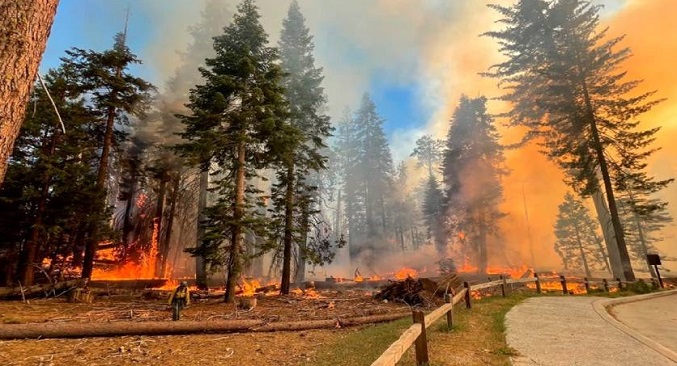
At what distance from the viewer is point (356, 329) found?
10836 millimetres

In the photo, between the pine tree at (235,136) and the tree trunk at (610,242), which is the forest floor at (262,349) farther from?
the tree trunk at (610,242)

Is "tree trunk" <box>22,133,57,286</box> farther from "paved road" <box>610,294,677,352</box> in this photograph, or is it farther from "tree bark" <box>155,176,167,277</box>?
"paved road" <box>610,294,677,352</box>

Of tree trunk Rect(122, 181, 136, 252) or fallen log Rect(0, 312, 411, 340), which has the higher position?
tree trunk Rect(122, 181, 136, 252)

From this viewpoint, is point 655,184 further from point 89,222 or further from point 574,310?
point 89,222

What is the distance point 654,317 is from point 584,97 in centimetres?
1606

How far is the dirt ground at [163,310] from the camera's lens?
10.2 m

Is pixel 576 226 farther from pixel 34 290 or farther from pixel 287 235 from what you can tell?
pixel 34 290

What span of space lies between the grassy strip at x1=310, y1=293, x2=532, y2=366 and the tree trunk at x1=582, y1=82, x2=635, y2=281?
1321cm

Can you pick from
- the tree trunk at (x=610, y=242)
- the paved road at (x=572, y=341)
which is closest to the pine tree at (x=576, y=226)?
the tree trunk at (x=610, y=242)

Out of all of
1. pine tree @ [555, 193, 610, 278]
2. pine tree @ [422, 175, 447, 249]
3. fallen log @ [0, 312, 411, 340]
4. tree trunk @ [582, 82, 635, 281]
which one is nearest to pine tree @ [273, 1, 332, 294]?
fallen log @ [0, 312, 411, 340]

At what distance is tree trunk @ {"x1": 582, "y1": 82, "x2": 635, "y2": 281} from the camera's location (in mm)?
18469

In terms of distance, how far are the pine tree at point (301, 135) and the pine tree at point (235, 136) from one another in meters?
1.10

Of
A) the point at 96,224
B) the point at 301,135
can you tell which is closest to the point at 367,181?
the point at 301,135

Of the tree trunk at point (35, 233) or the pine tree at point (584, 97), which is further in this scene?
the pine tree at point (584, 97)
